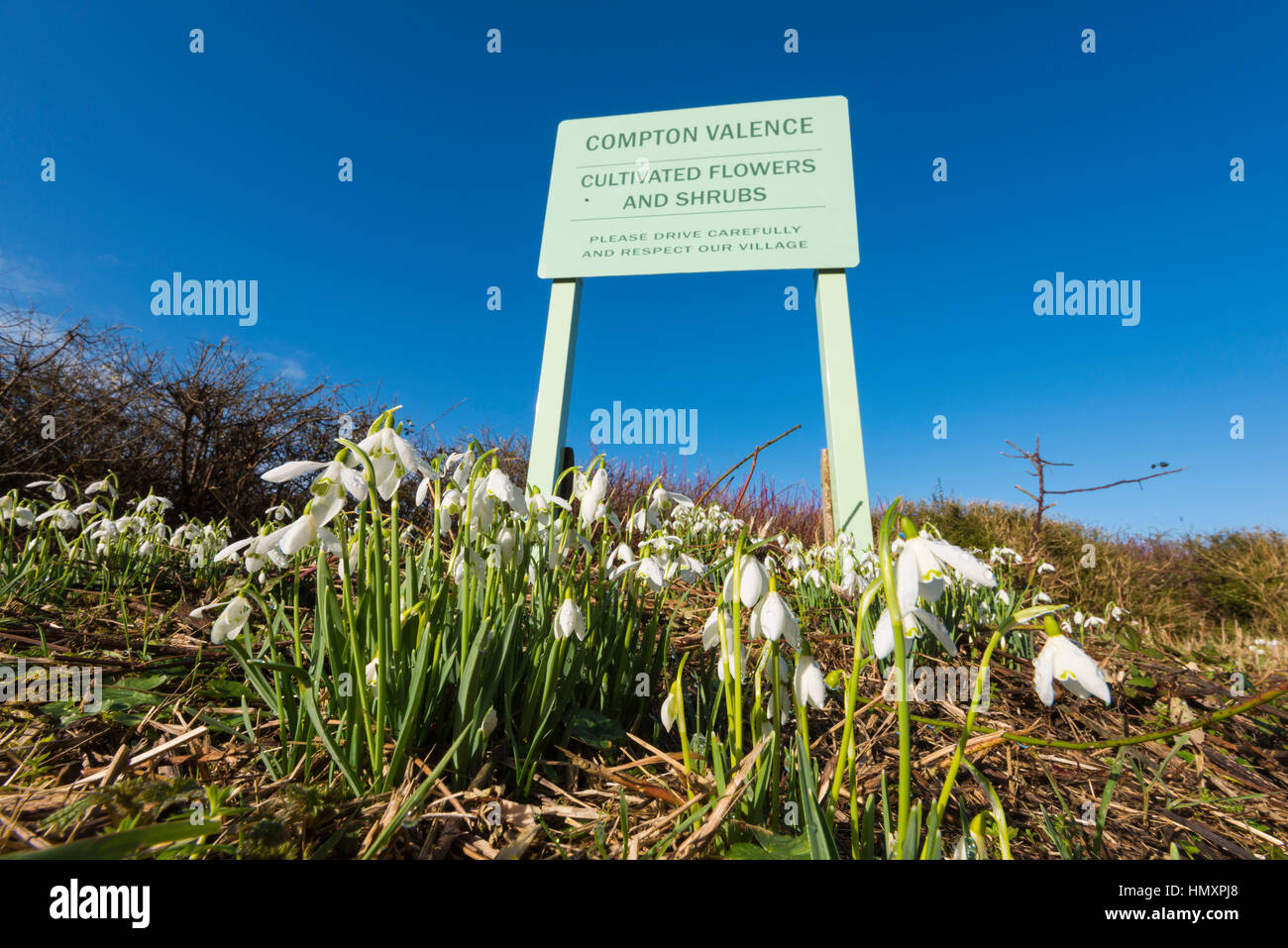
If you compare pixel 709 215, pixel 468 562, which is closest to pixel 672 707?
pixel 468 562

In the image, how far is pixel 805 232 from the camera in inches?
190

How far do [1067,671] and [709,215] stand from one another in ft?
16.1

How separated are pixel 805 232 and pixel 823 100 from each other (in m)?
1.33

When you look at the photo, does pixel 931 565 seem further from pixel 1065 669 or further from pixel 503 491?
pixel 503 491

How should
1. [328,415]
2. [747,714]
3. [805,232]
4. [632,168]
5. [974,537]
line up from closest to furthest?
[747,714] → [805,232] → [632,168] → [328,415] → [974,537]

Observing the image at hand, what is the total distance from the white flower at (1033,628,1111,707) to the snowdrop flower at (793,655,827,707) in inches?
13.1

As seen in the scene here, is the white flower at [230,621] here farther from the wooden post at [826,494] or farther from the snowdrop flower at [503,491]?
the wooden post at [826,494]

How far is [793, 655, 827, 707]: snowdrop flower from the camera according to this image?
102cm

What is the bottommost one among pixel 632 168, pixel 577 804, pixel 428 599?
pixel 577 804

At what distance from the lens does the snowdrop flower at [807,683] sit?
1020 millimetres

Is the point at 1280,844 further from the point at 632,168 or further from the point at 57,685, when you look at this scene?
the point at 632,168

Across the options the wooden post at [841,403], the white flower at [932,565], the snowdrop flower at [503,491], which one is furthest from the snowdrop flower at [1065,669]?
the wooden post at [841,403]

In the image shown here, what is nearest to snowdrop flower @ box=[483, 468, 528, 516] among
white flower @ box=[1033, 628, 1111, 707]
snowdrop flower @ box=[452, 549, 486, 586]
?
snowdrop flower @ box=[452, 549, 486, 586]
